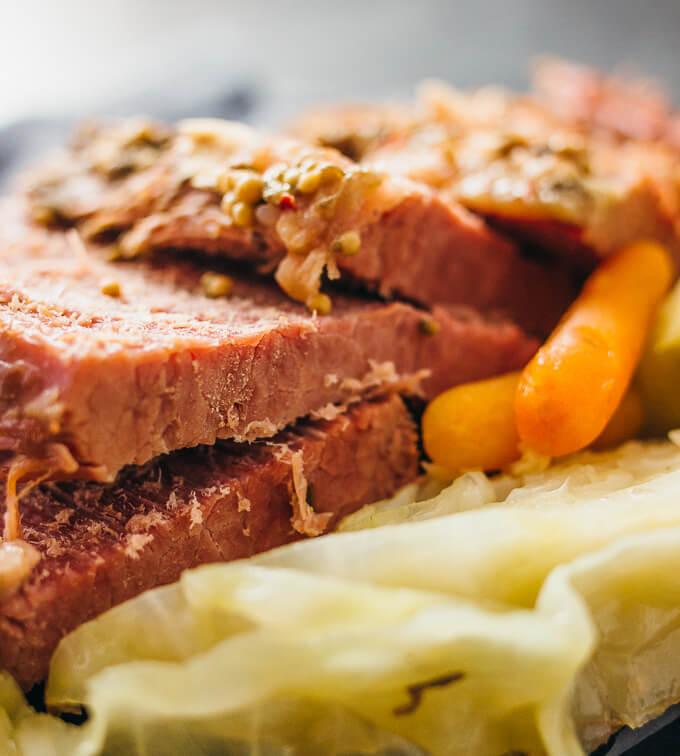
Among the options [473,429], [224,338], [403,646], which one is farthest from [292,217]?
[403,646]

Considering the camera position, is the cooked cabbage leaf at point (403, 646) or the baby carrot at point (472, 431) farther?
the baby carrot at point (472, 431)

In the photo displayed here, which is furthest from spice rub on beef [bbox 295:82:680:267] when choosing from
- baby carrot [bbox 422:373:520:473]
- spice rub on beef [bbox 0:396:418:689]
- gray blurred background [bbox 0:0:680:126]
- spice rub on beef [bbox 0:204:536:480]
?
gray blurred background [bbox 0:0:680:126]

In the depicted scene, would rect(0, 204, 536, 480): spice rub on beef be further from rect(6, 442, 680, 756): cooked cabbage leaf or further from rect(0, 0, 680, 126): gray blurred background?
rect(0, 0, 680, 126): gray blurred background

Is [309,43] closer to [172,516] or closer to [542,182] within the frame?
[542,182]

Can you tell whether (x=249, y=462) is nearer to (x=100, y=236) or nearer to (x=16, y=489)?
(x=16, y=489)

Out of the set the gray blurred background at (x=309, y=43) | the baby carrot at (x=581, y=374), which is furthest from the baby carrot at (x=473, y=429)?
the gray blurred background at (x=309, y=43)

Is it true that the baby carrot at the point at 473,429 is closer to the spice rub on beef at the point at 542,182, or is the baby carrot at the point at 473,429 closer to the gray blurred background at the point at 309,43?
the spice rub on beef at the point at 542,182
